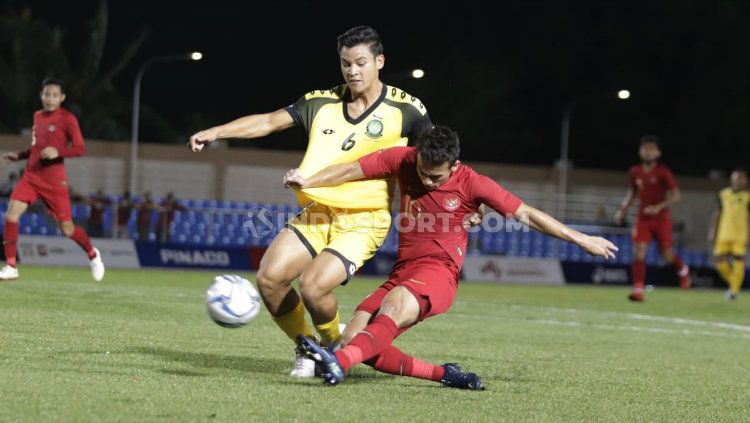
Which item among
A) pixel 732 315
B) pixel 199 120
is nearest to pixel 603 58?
pixel 199 120

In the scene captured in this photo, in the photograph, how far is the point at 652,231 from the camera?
20.3 m

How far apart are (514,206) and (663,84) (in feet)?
187

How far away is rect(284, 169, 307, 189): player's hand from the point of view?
7.35 metres

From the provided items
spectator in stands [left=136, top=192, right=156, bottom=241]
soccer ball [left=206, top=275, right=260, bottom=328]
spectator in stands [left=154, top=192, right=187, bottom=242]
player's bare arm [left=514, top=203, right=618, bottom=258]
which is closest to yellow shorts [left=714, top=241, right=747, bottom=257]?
spectator in stands [left=154, top=192, right=187, bottom=242]

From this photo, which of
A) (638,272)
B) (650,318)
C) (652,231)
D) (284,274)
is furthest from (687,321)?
(284,274)

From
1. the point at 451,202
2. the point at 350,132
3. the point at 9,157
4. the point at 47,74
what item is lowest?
the point at 451,202

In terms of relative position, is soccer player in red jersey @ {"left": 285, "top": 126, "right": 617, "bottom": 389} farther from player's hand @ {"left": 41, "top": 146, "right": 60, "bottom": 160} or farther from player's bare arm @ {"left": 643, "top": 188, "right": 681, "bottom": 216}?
player's bare arm @ {"left": 643, "top": 188, "right": 681, "bottom": 216}

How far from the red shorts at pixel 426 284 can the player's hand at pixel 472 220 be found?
0.31 m

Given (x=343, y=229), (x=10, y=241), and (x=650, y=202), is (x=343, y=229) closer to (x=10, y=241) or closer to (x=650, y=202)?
(x=10, y=241)

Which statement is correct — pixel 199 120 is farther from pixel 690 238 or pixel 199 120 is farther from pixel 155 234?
pixel 155 234

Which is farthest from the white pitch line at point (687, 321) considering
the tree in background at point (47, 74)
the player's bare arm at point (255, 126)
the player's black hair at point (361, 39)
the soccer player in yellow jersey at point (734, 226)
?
the tree in background at point (47, 74)

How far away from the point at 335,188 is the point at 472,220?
3.08ft

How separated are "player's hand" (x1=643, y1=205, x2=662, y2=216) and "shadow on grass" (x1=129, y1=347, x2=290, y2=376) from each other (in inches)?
492

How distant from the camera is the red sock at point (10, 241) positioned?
15023 mm
